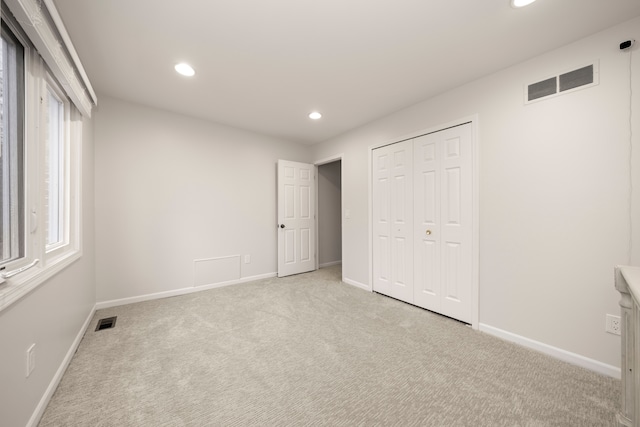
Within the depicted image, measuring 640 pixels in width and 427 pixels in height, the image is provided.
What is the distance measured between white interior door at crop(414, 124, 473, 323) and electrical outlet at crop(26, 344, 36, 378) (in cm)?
315

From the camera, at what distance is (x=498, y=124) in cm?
221

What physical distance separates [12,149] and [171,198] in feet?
6.37

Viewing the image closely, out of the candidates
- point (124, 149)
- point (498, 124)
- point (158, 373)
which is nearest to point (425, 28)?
point (498, 124)

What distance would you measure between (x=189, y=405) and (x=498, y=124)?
322cm

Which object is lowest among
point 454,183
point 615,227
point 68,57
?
point 615,227

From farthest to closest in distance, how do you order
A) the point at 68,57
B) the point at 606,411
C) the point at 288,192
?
the point at 288,192 < the point at 68,57 < the point at 606,411

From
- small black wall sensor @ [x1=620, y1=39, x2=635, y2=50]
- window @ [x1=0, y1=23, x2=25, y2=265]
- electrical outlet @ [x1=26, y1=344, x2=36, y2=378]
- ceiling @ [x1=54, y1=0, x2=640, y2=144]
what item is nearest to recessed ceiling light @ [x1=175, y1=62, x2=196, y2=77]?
ceiling @ [x1=54, y1=0, x2=640, y2=144]

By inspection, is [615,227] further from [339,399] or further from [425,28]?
[339,399]

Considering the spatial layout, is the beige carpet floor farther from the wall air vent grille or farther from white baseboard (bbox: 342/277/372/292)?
the wall air vent grille

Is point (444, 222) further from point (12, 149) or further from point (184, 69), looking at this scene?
point (12, 149)

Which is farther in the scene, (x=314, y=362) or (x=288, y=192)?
(x=288, y=192)

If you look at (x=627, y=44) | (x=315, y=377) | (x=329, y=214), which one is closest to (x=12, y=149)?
(x=315, y=377)

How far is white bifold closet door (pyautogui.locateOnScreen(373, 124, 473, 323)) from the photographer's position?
2.45 meters

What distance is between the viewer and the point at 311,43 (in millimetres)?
1881
